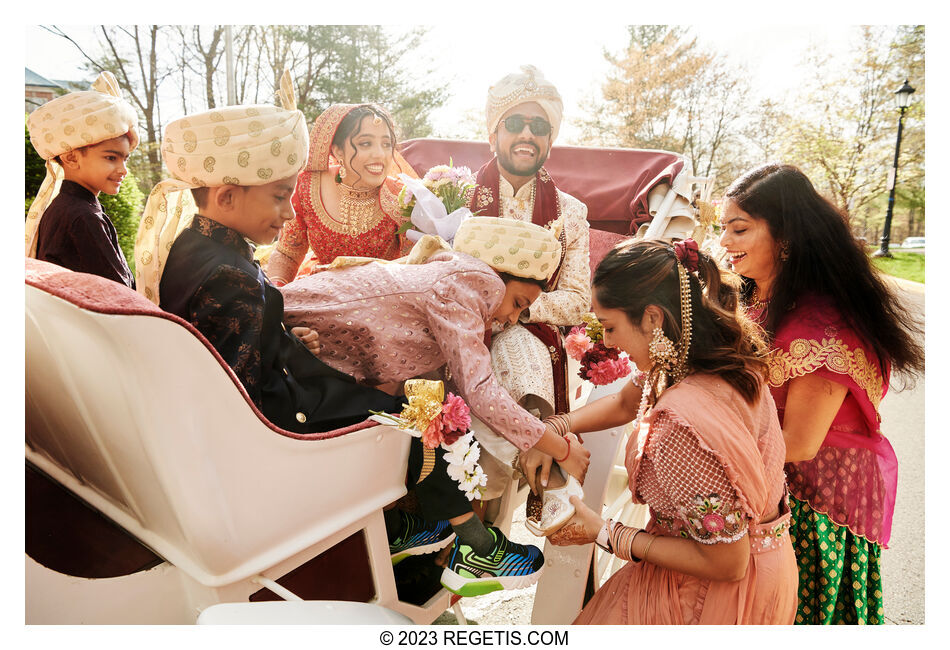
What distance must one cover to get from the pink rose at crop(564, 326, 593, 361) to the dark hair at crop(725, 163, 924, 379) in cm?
45

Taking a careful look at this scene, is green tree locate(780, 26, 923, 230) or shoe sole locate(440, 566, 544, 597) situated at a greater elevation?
green tree locate(780, 26, 923, 230)

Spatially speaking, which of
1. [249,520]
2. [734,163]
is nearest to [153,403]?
[249,520]

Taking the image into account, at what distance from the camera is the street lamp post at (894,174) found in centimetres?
148

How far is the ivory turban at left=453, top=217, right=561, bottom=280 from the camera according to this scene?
4.51ft

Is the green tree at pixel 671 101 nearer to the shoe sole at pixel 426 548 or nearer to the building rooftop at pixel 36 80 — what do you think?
the shoe sole at pixel 426 548

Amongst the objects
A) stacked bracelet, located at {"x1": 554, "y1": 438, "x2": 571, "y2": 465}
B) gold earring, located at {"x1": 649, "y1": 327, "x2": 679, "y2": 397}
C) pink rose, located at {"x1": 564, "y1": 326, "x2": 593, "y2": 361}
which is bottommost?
stacked bracelet, located at {"x1": 554, "y1": 438, "x2": 571, "y2": 465}

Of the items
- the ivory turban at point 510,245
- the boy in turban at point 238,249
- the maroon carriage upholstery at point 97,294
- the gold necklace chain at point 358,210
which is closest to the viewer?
the maroon carriage upholstery at point 97,294

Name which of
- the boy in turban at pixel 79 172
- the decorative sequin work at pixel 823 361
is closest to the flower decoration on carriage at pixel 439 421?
the boy in turban at pixel 79 172

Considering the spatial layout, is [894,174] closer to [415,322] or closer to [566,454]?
[566,454]

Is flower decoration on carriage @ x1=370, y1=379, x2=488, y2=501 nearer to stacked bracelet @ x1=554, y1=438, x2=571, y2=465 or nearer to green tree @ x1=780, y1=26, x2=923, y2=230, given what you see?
stacked bracelet @ x1=554, y1=438, x2=571, y2=465

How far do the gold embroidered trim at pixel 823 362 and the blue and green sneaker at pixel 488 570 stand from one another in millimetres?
752

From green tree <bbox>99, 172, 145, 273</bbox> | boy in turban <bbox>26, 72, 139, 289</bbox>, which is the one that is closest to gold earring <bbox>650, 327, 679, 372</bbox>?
boy in turban <bbox>26, 72, 139, 289</bbox>

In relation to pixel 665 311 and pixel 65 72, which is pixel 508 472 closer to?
pixel 665 311

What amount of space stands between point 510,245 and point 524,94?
42 cm
